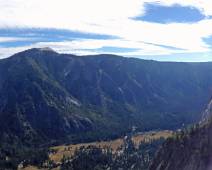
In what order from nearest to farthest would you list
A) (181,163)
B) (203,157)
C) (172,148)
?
1. (203,157)
2. (181,163)
3. (172,148)

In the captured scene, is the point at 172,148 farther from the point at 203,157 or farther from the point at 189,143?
the point at 203,157

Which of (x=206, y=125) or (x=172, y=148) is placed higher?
(x=206, y=125)

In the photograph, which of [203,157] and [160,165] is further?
[160,165]

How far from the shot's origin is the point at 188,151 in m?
158

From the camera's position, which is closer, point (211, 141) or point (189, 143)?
point (211, 141)

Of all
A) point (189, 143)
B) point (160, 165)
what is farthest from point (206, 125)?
point (160, 165)

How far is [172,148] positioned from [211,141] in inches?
915

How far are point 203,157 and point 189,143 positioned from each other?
50.2 feet

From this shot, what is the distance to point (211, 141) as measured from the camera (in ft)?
485

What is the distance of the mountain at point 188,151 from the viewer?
146m

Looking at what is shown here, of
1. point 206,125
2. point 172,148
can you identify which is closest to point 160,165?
point 172,148

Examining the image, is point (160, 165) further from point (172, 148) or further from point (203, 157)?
point (203, 157)

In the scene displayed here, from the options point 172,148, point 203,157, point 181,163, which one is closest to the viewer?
point 203,157

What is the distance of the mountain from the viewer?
145875 millimetres
